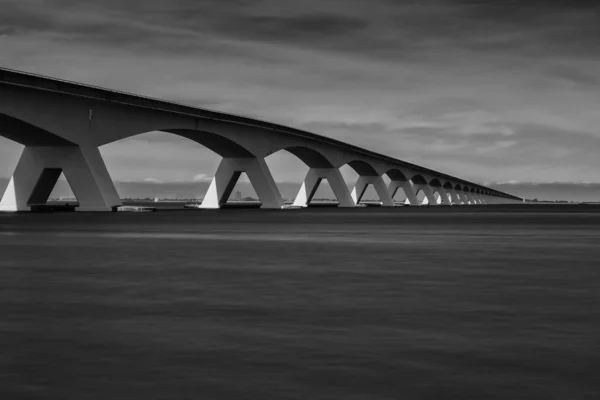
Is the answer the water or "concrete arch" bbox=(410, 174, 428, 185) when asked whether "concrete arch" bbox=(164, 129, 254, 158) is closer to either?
the water

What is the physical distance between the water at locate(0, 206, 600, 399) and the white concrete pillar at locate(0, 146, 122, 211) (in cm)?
3379

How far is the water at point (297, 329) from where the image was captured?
571cm

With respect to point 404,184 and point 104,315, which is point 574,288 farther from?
point 404,184

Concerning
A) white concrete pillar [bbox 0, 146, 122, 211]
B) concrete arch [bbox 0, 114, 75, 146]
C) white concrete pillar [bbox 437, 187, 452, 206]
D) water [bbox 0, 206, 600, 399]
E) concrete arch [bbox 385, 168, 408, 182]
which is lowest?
water [bbox 0, 206, 600, 399]

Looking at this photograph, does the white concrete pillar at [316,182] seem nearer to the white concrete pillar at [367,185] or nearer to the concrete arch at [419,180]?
the white concrete pillar at [367,185]

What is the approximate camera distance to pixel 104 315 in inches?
359

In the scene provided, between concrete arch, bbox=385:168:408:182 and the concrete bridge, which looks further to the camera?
concrete arch, bbox=385:168:408:182

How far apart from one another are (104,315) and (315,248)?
41.6ft

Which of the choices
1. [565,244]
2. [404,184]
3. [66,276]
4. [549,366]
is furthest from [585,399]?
[404,184]

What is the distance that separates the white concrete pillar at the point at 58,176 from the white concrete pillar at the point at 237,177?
22.1 m

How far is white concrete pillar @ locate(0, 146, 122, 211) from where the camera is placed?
49750 millimetres

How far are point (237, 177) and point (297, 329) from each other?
68793mm

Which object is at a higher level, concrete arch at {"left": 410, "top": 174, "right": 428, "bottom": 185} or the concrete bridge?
concrete arch at {"left": 410, "top": 174, "right": 428, "bottom": 185}

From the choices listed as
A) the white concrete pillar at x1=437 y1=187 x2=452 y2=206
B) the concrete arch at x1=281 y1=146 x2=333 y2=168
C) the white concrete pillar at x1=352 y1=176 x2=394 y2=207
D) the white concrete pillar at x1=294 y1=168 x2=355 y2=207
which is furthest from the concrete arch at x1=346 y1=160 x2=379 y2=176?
the white concrete pillar at x1=437 y1=187 x2=452 y2=206
